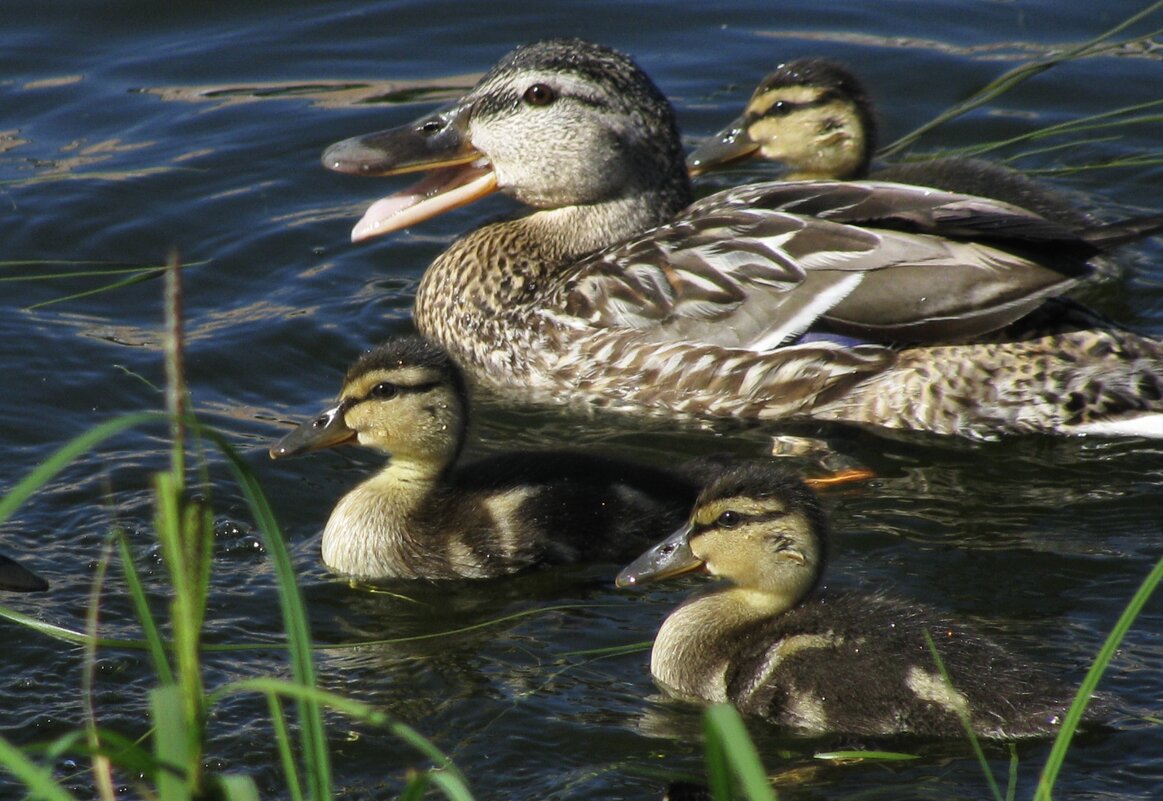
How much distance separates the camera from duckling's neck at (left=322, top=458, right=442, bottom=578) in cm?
564

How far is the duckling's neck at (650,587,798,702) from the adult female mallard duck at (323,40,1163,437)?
185cm

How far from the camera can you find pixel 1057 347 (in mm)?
6520

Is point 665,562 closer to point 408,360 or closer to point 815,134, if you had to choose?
point 408,360

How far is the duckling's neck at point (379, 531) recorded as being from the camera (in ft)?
18.5

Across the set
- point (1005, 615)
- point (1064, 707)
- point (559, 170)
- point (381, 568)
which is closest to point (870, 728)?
point (1064, 707)

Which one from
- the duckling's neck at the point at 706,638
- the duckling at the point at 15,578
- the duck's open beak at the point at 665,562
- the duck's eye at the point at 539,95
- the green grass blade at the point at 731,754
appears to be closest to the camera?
the green grass blade at the point at 731,754

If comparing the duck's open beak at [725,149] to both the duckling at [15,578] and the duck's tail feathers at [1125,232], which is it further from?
the duckling at [15,578]

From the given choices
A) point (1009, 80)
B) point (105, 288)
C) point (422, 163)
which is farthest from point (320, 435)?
point (1009, 80)

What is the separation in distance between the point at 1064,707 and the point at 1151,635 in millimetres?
689

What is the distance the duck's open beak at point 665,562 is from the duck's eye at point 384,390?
1023 mm

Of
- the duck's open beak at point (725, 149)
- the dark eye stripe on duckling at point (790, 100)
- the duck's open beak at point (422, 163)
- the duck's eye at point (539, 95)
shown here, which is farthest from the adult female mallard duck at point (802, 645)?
the duck's open beak at point (725, 149)

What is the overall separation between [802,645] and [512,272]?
300 cm

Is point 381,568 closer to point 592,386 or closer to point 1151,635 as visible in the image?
point 592,386

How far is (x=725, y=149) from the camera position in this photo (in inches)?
327
